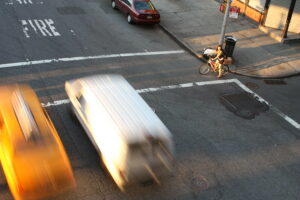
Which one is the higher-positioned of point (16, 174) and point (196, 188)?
point (16, 174)

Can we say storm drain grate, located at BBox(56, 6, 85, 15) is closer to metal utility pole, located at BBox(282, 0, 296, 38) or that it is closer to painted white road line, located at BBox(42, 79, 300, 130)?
painted white road line, located at BBox(42, 79, 300, 130)

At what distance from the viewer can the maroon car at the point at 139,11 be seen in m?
20.6

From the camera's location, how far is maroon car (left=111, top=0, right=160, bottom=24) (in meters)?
20.6

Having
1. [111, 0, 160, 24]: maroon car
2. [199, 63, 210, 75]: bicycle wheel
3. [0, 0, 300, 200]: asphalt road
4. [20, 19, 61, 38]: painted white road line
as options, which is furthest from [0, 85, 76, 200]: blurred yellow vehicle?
[111, 0, 160, 24]: maroon car

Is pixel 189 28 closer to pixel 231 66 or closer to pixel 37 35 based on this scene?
pixel 231 66

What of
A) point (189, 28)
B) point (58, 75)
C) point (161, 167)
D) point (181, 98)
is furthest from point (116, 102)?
point (189, 28)

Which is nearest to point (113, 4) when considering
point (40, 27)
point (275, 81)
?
point (40, 27)

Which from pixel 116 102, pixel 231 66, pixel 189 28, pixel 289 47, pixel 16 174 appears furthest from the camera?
pixel 189 28

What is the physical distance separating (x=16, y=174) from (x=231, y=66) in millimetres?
12068

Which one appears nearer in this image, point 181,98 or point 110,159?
point 110,159

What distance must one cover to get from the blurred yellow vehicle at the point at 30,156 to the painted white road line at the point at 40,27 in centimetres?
975

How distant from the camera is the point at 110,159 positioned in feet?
30.8

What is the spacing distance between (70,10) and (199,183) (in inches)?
621

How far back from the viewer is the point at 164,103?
547 inches
